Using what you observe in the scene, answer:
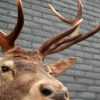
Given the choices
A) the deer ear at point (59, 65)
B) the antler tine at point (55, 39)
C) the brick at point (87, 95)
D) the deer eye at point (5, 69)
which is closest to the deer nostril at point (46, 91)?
the deer eye at point (5, 69)

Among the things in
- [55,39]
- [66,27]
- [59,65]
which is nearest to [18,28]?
[55,39]

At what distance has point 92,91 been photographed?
753cm

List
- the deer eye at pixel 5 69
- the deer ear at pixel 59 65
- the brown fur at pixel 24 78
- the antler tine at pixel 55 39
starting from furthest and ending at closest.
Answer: the deer ear at pixel 59 65
the antler tine at pixel 55 39
the deer eye at pixel 5 69
the brown fur at pixel 24 78

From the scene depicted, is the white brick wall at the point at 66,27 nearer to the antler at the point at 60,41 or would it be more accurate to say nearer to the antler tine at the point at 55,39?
the antler at the point at 60,41

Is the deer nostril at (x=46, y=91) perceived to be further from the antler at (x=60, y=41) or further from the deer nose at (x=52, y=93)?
the antler at (x=60, y=41)

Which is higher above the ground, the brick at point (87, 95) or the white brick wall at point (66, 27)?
the white brick wall at point (66, 27)

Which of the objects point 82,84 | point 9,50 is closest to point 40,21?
point 82,84

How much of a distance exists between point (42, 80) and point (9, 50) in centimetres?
88

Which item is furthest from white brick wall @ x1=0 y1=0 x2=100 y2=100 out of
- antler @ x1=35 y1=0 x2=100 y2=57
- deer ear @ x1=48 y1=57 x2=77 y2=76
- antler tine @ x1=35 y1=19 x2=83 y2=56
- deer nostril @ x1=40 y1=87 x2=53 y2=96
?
deer nostril @ x1=40 y1=87 x2=53 y2=96

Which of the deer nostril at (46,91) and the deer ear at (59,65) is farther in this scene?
the deer ear at (59,65)

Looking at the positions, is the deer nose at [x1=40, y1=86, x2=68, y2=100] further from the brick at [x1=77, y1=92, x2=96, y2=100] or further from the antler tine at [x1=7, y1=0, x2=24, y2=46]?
the brick at [x1=77, y1=92, x2=96, y2=100]

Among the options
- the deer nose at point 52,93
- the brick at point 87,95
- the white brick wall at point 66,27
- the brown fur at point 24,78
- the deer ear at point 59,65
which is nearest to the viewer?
the deer nose at point 52,93

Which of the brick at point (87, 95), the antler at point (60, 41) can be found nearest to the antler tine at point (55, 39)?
the antler at point (60, 41)

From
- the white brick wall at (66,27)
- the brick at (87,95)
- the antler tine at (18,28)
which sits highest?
the antler tine at (18,28)
